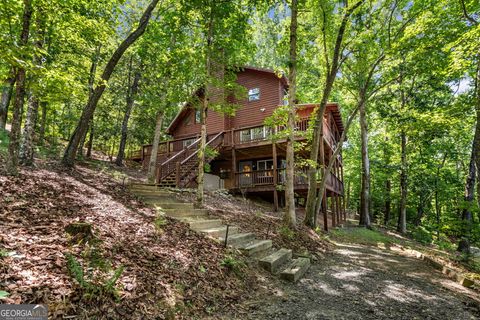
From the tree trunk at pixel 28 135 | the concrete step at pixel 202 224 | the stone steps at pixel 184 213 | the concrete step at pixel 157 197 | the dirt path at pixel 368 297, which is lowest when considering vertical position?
the dirt path at pixel 368 297

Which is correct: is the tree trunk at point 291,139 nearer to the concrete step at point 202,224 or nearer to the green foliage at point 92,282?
the concrete step at point 202,224

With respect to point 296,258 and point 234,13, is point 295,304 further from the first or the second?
point 234,13

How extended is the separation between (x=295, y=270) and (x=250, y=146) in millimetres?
10197

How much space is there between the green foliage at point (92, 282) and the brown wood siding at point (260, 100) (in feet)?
50.1

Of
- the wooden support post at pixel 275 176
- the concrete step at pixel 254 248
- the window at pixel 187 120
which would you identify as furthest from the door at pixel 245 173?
the concrete step at pixel 254 248

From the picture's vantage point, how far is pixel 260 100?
17.7 m

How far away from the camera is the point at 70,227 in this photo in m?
→ 3.33

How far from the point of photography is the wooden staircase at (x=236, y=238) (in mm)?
5262

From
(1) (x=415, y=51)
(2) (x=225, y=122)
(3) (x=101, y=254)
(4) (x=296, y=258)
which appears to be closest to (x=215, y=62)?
(4) (x=296, y=258)

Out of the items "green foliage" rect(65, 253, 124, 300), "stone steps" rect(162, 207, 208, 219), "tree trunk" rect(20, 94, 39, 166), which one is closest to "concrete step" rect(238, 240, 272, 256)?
"stone steps" rect(162, 207, 208, 219)

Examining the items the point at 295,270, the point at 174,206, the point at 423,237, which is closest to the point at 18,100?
the point at 174,206

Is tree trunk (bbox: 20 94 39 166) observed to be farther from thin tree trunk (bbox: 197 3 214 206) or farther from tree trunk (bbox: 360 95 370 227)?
tree trunk (bbox: 360 95 370 227)

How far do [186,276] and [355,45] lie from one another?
10896 millimetres

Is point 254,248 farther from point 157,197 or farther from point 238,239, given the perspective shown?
point 157,197
